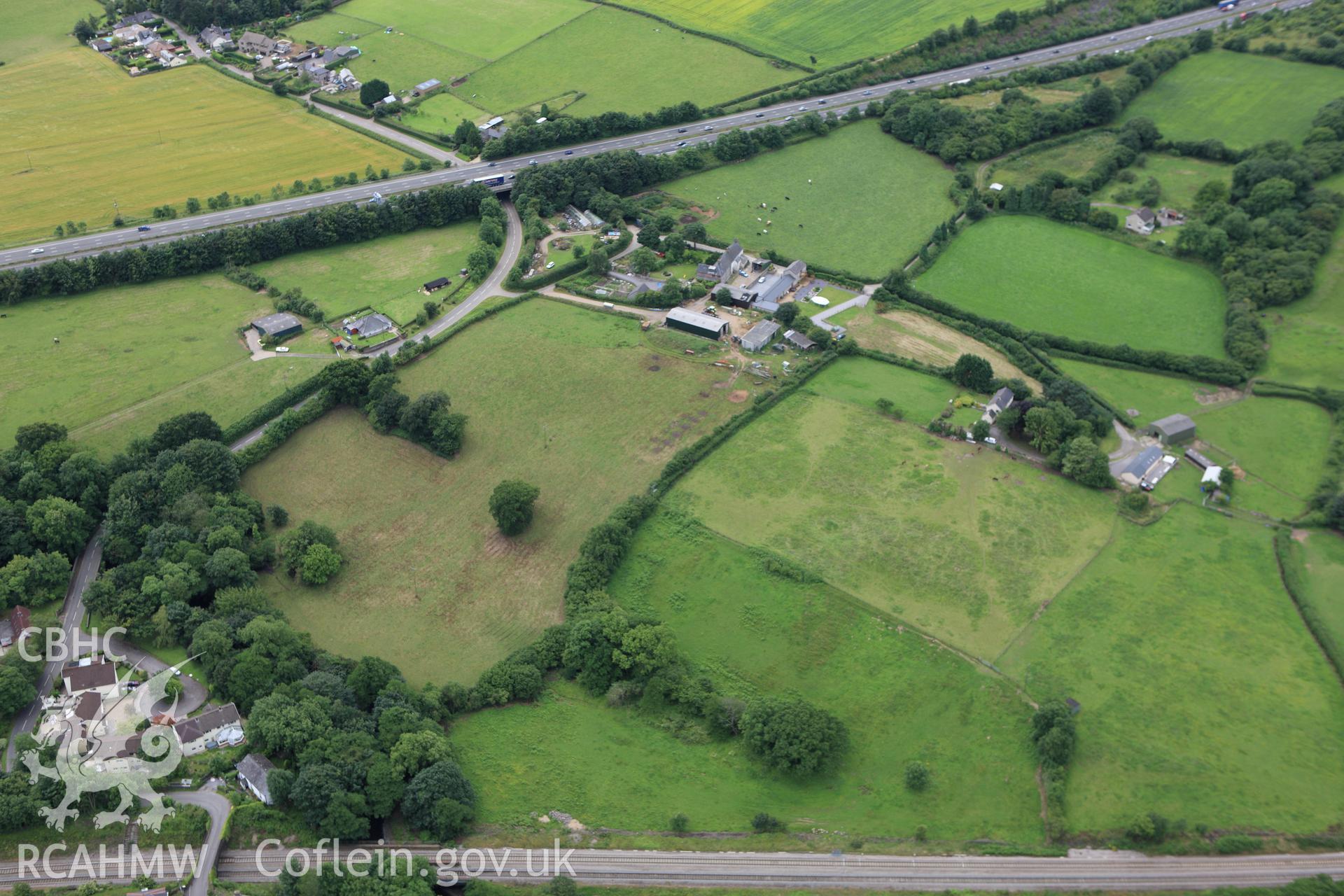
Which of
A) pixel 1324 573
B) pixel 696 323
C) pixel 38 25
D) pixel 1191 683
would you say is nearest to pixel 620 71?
pixel 696 323

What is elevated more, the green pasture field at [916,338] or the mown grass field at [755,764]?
the green pasture field at [916,338]


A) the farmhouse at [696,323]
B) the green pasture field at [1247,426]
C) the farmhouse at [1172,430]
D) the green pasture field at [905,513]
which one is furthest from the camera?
the farmhouse at [696,323]

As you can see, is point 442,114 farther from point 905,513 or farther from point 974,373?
point 905,513

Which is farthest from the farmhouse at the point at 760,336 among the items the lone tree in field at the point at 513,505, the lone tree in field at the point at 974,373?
the lone tree in field at the point at 513,505

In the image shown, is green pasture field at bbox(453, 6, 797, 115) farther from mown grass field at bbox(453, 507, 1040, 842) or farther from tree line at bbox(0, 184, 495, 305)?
mown grass field at bbox(453, 507, 1040, 842)

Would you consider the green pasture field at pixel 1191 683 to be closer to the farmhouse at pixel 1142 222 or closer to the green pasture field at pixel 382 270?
the farmhouse at pixel 1142 222

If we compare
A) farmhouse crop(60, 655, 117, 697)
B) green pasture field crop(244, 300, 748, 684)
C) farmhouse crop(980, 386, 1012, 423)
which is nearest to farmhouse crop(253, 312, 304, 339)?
green pasture field crop(244, 300, 748, 684)
